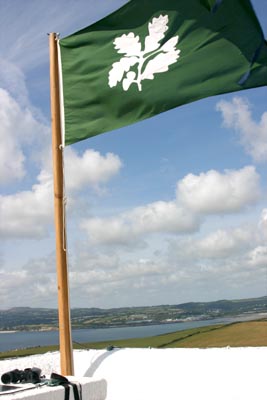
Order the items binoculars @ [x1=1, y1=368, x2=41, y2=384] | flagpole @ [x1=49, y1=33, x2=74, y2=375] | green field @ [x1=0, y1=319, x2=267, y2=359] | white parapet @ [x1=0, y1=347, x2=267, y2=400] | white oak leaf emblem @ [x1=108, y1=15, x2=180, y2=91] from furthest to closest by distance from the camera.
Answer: green field @ [x1=0, y1=319, x2=267, y2=359], white oak leaf emblem @ [x1=108, y1=15, x2=180, y2=91], flagpole @ [x1=49, y1=33, x2=74, y2=375], white parapet @ [x1=0, y1=347, x2=267, y2=400], binoculars @ [x1=1, y1=368, x2=41, y2=384]

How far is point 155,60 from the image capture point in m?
7.62

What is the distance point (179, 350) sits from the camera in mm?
7703

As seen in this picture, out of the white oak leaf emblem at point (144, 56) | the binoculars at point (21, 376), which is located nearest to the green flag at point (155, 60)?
the white oak leaf emblem at point (144, 56)

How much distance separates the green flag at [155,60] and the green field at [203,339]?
408 cm

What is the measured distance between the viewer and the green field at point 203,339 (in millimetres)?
8312

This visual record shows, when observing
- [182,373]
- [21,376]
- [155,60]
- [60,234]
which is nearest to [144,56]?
[155,60]

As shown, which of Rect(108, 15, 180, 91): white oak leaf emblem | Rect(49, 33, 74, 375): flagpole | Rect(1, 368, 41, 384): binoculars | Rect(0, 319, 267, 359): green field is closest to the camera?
Rect(1, 368, 41, 384): binoculars

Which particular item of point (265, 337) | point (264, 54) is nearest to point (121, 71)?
point (264, 54)

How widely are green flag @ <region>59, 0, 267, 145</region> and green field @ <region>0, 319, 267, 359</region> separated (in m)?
4.08

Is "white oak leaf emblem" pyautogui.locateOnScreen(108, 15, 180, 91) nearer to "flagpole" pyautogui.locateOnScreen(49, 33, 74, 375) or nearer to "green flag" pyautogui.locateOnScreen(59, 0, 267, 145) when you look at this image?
"green flag" pyautogui.locateOnScreen(59, 0, 267, 145)

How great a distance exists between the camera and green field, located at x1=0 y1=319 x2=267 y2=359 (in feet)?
27.3

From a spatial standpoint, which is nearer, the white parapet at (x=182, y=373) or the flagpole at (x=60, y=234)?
Answer: the white parapet at (x=182, y=373)

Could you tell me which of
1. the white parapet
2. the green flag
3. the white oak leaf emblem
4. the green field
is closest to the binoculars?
the white parapet

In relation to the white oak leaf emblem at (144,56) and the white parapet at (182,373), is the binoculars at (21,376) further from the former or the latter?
the white oak leaf emblem at (144,56)
